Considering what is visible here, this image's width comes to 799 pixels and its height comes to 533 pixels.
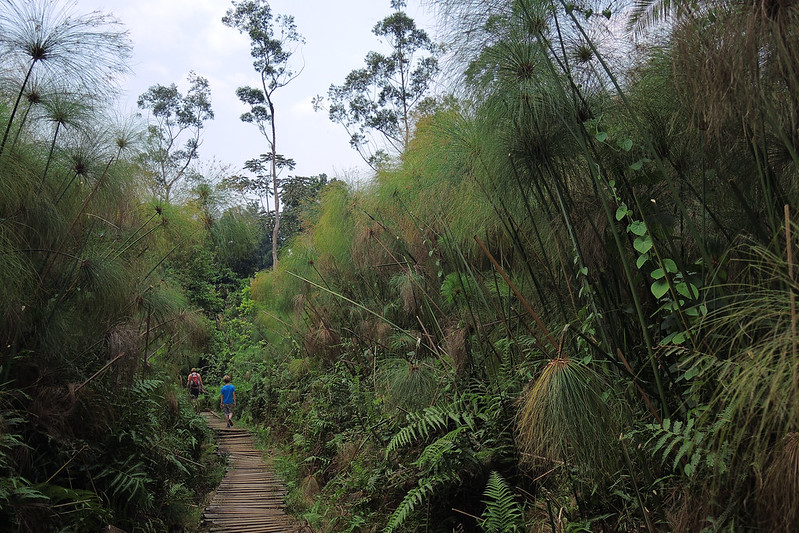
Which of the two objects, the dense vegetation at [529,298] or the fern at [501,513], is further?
the fern at [501,513]

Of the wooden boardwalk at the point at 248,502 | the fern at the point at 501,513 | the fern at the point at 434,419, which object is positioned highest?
the fern at the point at 434,419

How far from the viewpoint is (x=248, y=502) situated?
7141mm

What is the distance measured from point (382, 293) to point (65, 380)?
4586 millimetres

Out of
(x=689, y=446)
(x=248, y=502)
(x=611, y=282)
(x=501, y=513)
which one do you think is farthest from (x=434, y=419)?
(x=248, y=502)

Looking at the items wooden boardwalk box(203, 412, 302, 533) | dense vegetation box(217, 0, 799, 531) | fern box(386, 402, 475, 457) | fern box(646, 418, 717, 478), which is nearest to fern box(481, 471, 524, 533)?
dense vegetation box(217, 0, 799, 531)

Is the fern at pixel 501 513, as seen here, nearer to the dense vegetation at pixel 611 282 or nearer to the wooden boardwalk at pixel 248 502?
the dense vegetation at pixel 611 282

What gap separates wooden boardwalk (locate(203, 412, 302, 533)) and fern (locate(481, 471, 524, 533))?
3089mm

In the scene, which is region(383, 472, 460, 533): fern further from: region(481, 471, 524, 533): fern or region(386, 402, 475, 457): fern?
region(481, 471, 524, 533): fern

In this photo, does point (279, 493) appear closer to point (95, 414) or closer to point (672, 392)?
point (95, 414)

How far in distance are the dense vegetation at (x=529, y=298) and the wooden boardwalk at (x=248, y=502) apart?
1.16 feet

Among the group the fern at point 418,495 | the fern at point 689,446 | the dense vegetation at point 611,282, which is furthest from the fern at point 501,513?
the fern at point 689,446

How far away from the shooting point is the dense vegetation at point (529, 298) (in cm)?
223

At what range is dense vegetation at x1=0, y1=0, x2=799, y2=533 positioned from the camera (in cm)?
223

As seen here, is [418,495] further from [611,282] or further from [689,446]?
[689,446]
